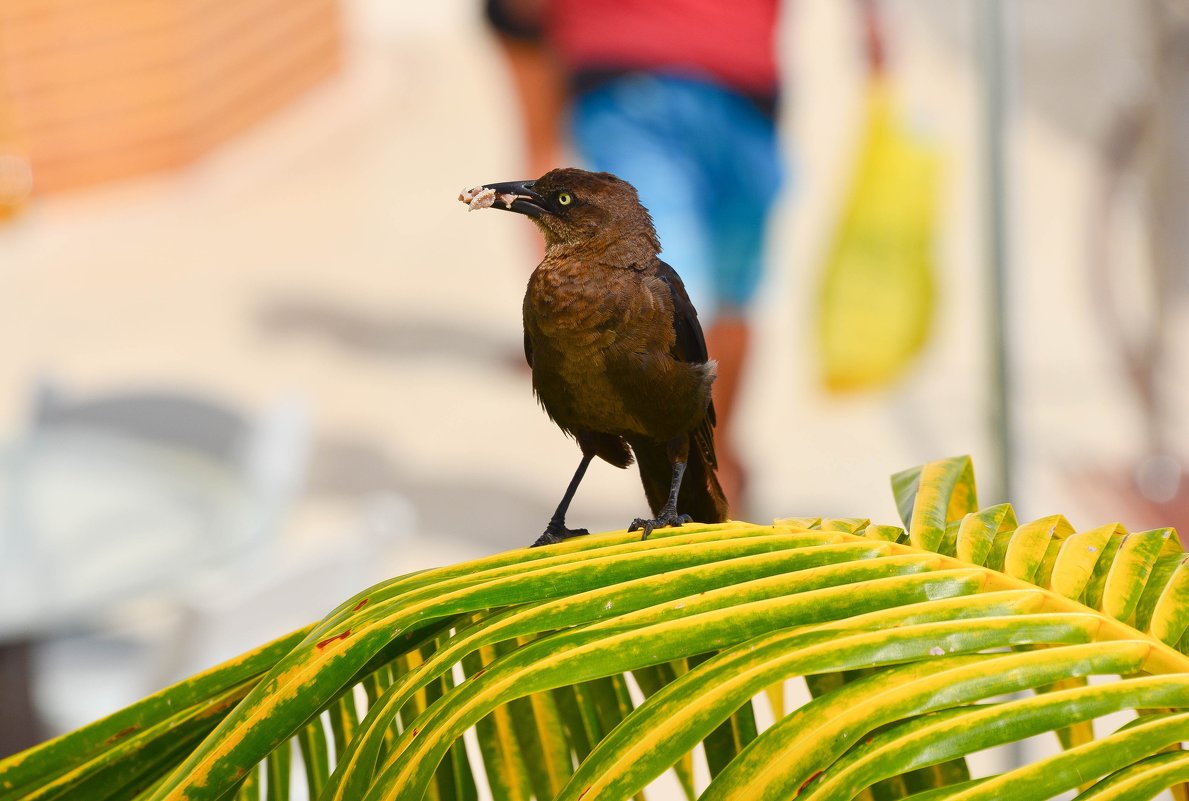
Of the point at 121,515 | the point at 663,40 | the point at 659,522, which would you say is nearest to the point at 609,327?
the point at 659,522

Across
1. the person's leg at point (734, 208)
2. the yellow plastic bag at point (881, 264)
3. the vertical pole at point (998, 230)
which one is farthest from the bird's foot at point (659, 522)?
the yellow plastic bag at point (881, 264)

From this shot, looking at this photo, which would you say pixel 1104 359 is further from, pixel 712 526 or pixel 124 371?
pixel 712 526

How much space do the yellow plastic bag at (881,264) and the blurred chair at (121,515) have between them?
7.48 ft

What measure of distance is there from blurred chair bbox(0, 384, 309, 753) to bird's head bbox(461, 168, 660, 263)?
6.07ft

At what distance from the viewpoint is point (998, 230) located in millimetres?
3326

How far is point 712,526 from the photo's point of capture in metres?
0.85

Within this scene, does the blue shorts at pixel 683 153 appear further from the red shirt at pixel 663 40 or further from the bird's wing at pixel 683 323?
the bird's wing at pixel 683 323

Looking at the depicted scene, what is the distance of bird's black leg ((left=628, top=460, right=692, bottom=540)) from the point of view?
2.84 feet

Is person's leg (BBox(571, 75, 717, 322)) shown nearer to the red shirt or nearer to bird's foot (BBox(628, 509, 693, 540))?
the red shirt

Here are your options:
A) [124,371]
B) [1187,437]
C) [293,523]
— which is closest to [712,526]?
[293,523]

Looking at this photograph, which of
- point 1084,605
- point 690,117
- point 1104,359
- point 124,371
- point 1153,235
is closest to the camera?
point 1084,605

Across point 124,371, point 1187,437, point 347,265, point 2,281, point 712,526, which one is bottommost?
point 712,526

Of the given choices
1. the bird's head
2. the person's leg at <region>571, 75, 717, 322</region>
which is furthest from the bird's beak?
the person's leg at <region>571, 75, 717, 322</region>

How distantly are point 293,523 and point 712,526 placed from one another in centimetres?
397
